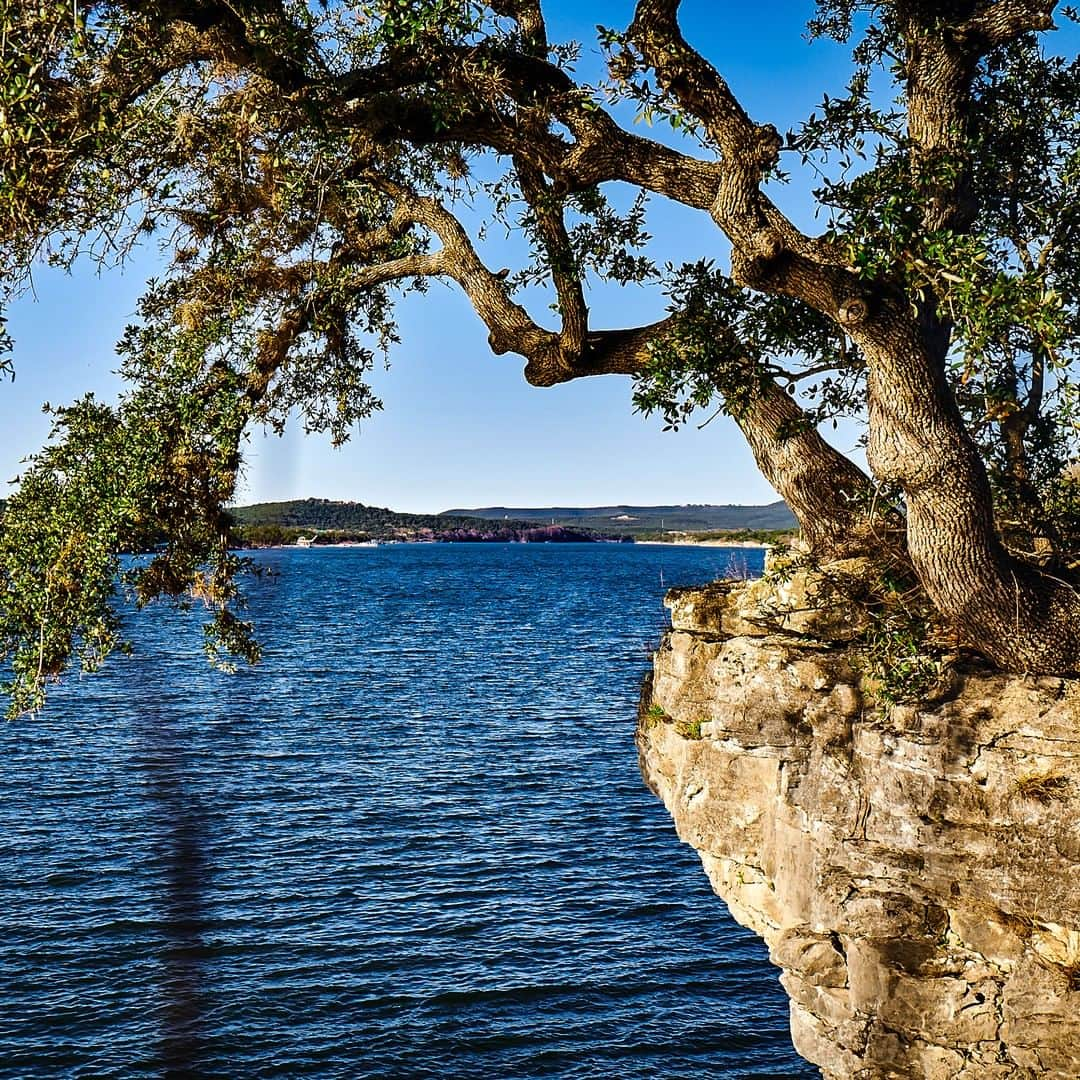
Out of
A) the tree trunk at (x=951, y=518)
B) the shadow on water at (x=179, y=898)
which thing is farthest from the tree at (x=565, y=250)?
the shadow on water at (x=179, y=898)

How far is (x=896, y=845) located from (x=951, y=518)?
2.81 metres

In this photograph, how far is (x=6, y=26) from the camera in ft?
25.4

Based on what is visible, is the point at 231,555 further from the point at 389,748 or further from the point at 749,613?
the point at 389,748

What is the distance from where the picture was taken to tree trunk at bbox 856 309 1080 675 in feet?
31.0

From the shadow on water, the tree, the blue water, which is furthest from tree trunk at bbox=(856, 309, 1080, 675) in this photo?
the shadow on water

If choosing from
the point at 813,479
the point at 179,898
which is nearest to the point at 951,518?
the point at 813,479

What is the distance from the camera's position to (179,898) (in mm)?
26656

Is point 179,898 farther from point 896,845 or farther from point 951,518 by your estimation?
point 951,518

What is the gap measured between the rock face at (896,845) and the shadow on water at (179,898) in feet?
42.0

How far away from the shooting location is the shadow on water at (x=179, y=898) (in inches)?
804

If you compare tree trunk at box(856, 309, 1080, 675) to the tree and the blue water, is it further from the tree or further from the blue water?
the blue water

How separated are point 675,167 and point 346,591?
407ft

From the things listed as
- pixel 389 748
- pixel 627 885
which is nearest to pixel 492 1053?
pixel 627 885

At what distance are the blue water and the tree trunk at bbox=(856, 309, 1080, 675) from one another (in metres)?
8.33
